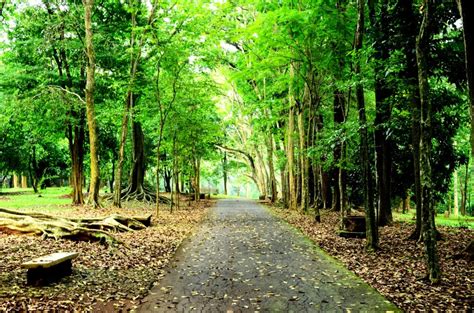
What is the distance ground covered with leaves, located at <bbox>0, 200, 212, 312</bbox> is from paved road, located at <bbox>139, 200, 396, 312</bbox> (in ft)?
1.34

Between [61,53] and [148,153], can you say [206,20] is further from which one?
[148,153]

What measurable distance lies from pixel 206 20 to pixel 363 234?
1142cm

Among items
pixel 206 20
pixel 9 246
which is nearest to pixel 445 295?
pixel 9 246

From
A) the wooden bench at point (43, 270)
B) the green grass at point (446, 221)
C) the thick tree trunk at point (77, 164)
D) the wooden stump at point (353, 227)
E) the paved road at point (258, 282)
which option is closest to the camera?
the paved road at point (258, 282)

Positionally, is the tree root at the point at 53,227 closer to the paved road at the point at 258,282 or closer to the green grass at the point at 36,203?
the paved road at the point at 258,282

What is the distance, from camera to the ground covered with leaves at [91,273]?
17.9 feet

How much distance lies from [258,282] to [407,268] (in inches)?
123

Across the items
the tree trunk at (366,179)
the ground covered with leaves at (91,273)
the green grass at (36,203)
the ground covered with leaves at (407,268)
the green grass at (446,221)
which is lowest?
the green grass at (446,221)

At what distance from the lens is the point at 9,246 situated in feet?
28.7

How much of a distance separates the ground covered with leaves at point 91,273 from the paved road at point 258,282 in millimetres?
407

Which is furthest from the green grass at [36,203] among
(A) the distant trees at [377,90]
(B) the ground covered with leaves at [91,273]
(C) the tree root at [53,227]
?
(A) the distant trees at [377,90]

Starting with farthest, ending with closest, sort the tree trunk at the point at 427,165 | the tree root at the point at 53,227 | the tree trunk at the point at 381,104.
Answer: the tree root at the point at 53,227, the tree trunk at the point at 381,104, the tree trunk at the point at 427,165

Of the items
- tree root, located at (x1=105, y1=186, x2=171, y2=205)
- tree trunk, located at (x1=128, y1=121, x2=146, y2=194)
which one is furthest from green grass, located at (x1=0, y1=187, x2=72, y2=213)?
tree trunk, located at (x1=128, y1=121, x2=146, y2=194)

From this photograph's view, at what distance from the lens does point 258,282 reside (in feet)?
22.2
